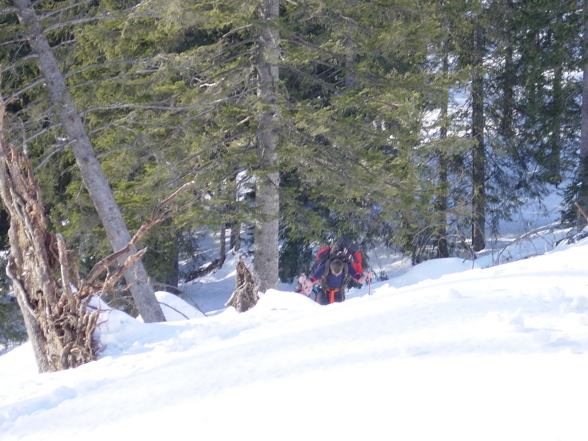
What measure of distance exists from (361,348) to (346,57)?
8.01 metres

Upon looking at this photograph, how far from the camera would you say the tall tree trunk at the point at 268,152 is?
919cm

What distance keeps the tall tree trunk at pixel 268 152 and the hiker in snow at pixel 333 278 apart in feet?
3.54

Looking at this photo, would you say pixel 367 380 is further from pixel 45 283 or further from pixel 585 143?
pixel 585 143

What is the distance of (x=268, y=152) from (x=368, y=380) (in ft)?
24.7

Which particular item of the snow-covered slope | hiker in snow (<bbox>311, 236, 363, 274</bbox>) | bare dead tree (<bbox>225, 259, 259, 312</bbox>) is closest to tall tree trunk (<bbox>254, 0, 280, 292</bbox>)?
bare dead tree (<bbox>225, 259, 259, 312</bbox>)

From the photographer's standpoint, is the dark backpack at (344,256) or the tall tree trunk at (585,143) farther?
the tall tree trunk at (585,143)

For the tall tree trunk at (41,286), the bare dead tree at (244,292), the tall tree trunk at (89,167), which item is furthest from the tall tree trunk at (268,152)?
the tall tree trunk at (41,286)

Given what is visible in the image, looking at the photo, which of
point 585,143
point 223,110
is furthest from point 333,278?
point 585,143

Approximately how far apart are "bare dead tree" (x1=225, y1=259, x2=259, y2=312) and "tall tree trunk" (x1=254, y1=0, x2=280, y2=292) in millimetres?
815

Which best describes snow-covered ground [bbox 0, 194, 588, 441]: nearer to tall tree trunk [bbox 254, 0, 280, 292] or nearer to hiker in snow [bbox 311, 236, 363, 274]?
hiker in snow [bbox 311, 236, 363, 274]

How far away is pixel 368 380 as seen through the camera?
7.68ft

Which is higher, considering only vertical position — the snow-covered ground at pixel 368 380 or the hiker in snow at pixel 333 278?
the snow-covered ground at pixel 368 380

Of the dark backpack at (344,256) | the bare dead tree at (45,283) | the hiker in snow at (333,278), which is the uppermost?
the bare dead tree at (45,283)

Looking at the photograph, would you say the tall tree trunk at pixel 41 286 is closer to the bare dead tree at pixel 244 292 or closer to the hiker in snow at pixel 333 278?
the bare dead tree at pixel 244 292
